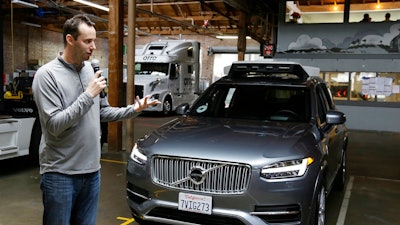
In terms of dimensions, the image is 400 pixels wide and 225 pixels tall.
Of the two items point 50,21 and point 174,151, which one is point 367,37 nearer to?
point 174,151

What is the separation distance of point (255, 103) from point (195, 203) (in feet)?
6.02

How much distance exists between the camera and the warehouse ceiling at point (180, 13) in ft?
47.1

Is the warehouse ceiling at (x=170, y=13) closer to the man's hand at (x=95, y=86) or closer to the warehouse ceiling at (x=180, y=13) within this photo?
the warehouse ceiling at (x=180, y=13)

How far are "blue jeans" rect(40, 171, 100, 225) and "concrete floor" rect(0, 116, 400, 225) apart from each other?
6.18 feet

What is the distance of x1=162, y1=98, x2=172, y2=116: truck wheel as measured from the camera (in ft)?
53.7

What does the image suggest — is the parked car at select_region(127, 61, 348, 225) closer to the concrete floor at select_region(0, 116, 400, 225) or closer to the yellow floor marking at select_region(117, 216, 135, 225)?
the yellow floor marking at select_region(117, 216, 135, 225)

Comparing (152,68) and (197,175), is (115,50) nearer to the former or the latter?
(197,175)

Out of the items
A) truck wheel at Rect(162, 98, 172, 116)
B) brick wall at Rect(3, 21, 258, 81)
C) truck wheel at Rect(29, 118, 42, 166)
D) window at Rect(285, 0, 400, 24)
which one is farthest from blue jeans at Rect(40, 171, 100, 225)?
brick wall at Rect(3, 21, 258, 81)

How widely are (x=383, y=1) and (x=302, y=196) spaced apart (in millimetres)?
12463

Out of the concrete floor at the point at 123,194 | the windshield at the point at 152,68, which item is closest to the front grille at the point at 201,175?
the concrete floor at the point at 123,194

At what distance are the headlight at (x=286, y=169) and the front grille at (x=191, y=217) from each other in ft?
1.46

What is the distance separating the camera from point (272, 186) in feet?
10.1

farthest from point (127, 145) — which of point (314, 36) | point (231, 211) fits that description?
point (314, 36)

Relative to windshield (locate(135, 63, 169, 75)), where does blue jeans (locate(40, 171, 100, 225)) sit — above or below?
below
